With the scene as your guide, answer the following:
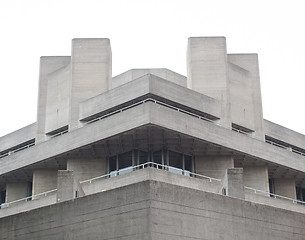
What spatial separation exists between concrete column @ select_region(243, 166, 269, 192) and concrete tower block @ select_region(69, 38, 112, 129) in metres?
12.3

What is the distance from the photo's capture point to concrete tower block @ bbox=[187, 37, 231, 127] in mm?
38938

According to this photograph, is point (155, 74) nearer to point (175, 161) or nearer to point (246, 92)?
point (246, 92)

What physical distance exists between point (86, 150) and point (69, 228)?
1415 cm

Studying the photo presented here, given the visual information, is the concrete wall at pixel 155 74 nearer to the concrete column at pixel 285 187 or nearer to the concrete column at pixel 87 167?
the concrete column at pixel 87 167

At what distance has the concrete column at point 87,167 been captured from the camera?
121 feet

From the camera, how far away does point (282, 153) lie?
39812mm

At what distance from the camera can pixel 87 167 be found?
37375 millimetres

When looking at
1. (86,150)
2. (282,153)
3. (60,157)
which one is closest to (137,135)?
(86,150)

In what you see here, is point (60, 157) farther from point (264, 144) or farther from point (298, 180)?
point (298, 180)

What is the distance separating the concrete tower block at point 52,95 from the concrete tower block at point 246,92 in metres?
12.6

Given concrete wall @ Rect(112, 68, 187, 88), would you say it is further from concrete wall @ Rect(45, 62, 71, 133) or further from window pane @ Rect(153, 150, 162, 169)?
window pane @ Rect(153, 150, 162, 169)

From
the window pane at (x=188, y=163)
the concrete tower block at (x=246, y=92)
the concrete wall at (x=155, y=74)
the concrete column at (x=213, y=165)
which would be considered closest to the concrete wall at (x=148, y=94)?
the concrete tower block at (x=246, y=92)

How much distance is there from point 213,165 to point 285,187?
374 inches

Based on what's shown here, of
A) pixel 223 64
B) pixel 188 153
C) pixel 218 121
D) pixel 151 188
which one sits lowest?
pixel 151 188
